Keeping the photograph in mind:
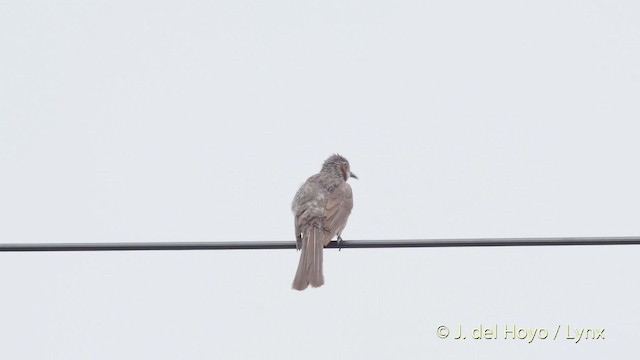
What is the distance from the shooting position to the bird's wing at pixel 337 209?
1031cm

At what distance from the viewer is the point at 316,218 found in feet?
33.8

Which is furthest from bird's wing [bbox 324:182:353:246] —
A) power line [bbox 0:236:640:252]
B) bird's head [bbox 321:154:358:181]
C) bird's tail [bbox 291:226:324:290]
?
power line [bbox 0:236:640:252]

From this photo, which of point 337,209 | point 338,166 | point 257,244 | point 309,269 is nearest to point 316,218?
point 337,209

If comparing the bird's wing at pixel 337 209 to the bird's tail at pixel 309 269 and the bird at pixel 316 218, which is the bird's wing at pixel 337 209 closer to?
the bird at pixel 316 218

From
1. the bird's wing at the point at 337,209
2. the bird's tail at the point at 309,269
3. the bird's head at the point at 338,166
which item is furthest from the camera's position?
the bird's head at the point at 338,166

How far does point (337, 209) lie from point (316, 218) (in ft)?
1.81

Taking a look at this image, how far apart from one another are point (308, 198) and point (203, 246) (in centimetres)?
364

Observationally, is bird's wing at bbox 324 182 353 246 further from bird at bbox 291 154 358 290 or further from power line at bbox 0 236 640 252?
power line at bbox 0 236 640 252

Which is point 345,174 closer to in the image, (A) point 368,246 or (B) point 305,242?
(B) point 305,242

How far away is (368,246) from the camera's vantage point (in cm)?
780

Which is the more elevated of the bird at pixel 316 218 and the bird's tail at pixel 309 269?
the bird at pixel 316 218

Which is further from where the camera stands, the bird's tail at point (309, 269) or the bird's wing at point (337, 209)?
the bird's wing at point (337, 209)

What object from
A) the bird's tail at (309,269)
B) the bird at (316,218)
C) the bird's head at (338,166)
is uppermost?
the bird's head at (338,166)

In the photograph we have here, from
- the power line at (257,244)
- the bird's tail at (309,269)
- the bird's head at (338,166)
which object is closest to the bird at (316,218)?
the bird's tail at (309,269)
